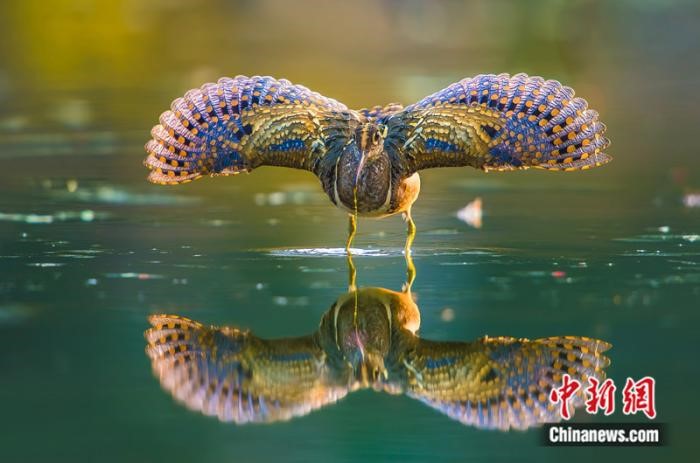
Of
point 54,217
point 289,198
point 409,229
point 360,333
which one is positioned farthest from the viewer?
point 289,198

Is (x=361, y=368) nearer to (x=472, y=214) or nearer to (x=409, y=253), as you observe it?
(x=409, y=253)

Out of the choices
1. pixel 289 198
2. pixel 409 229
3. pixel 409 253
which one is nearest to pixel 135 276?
pixel 409 253

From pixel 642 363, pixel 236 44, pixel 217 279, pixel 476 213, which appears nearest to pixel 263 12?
pixel 236 44

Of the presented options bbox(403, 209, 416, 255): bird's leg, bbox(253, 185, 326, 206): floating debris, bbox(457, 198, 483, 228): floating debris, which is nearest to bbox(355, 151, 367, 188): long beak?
bbox(403, 209, 416, 255): bird's leg

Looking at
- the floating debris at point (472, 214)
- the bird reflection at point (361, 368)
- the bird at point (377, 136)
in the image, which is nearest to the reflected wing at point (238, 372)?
the bird reflection at point (361, 368)

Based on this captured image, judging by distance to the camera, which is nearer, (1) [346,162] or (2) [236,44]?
(1) [346,162]

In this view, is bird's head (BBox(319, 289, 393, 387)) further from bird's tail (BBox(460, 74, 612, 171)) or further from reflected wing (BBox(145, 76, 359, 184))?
reflected wing (BBox(145, 76, 359, 184))

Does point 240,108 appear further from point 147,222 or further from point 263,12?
point 263,12
